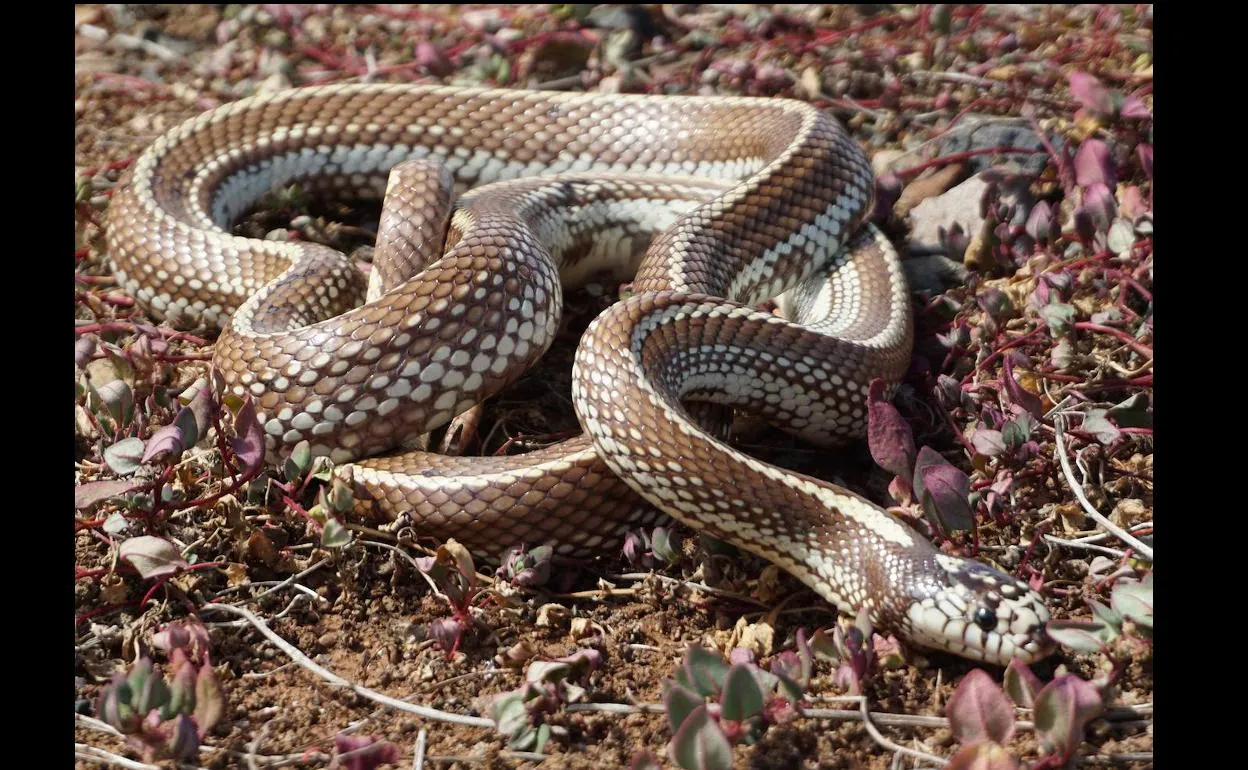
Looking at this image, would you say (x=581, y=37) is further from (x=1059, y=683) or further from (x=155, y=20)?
(x=1059, y=683)

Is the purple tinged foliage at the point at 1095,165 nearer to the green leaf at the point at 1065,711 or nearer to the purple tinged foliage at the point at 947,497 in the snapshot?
the purple tinged foliage at the point at 947,497

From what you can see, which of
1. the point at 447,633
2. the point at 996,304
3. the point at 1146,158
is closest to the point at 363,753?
the point at 447,633

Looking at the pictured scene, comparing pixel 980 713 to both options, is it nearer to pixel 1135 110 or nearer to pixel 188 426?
pixel 188 426

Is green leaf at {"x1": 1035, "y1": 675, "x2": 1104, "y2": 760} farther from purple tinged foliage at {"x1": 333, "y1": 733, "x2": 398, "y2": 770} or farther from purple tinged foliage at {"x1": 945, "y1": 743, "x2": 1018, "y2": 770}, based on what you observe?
purple tinged foliage at {"x1": 333, "y1": 733, "x2": 398, "y2": 770}

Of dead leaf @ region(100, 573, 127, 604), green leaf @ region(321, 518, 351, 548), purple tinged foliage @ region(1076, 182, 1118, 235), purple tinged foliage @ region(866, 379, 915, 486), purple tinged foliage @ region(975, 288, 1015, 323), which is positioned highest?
purple tinged foliage @ region(1076, 182, 1118, 235)

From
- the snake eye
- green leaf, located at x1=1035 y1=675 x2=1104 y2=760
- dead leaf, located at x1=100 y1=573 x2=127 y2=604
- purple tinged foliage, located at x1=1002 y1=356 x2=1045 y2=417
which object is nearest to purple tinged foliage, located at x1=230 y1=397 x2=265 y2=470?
dead leaf, located at x1=100 y1=573 x2=127 y2=604

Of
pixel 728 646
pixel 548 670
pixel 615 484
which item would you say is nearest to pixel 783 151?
pixel 615 484
